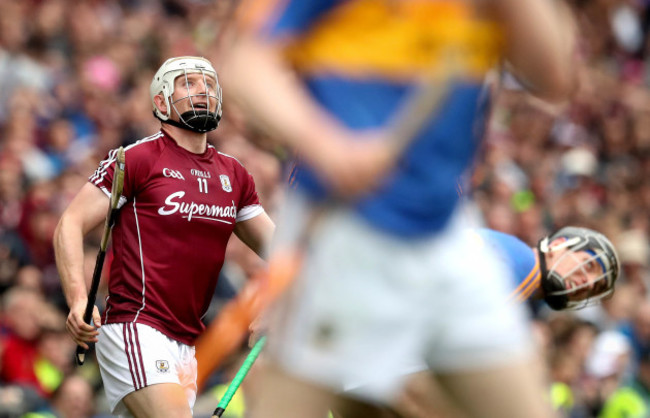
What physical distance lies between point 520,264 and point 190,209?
5.81 ft

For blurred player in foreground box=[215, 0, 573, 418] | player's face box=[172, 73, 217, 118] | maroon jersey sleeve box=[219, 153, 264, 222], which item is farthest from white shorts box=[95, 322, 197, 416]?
blurred player in foreground box=[215, 0, 573, 418]

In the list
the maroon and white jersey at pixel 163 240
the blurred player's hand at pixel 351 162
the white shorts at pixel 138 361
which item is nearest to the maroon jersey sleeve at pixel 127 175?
the maroon and white jersey at pixel 163 240

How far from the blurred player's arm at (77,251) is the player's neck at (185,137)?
19.6 inches

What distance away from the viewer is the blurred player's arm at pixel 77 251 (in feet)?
17.2

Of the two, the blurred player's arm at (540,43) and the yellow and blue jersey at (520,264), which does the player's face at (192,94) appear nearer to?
the yellow and blue jersey at (520,264)

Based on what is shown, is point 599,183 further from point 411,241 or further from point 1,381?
point 411,241

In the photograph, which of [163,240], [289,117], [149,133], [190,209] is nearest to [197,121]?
[190,209]

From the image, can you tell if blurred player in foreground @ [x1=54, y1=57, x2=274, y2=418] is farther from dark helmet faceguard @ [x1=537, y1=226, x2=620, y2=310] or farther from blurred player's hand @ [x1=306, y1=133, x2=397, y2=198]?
blurred player's hand @ [x1=306, y1=133, x2=397, y2=198]

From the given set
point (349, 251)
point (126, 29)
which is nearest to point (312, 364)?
point (349, 251)

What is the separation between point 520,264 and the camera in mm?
5855

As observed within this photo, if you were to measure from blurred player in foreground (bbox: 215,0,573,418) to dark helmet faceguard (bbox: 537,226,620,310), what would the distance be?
3.12 metres

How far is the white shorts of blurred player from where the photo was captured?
2.77 m

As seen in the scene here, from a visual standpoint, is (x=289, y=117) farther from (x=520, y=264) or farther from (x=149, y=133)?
(x=149, y=133)

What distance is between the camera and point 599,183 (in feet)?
47.3
